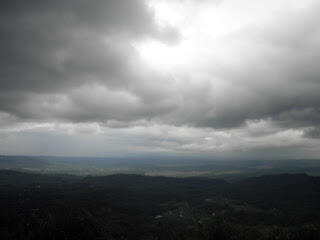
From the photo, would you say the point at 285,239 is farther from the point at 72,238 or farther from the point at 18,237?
the point at 18,237

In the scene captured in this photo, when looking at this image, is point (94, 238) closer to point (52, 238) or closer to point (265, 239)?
point (52, 238)

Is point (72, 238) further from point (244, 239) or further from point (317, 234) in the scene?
point (317, 234)

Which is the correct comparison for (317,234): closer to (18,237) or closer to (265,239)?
(265,239)

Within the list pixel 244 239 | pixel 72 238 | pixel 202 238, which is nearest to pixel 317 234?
pixel 244 239

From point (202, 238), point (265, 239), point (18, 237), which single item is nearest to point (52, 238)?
point (18, 237)

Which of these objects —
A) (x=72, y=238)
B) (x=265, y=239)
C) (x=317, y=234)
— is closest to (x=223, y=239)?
(x=265, y=239)

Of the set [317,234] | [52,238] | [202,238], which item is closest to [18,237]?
[52,238]

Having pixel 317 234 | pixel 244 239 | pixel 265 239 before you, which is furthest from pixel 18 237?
pixel 317 234
